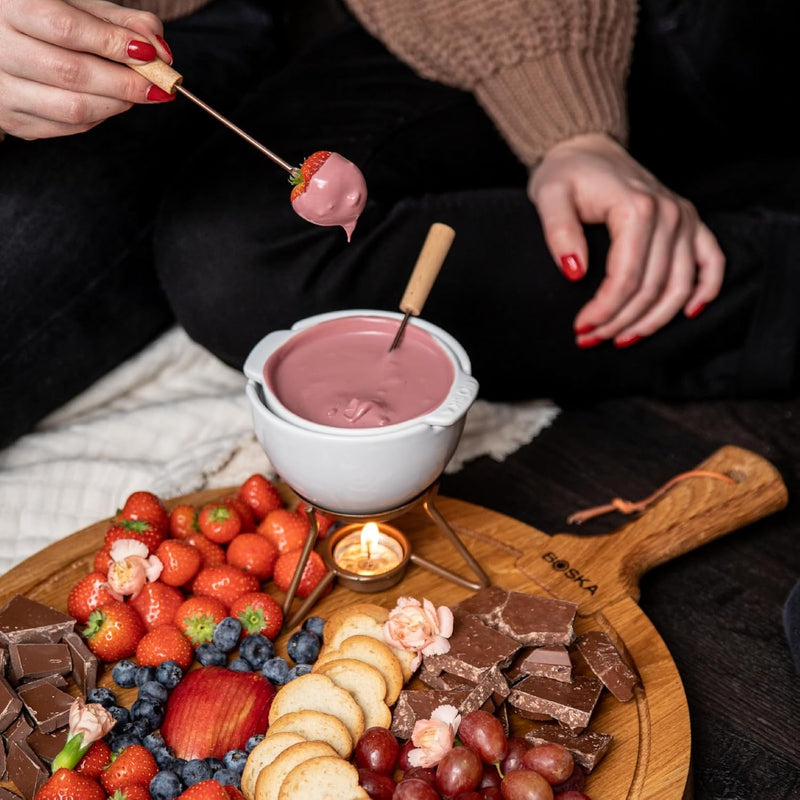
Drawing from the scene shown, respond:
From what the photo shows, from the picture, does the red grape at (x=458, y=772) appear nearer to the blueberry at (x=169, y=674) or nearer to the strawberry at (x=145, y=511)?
the blueberry at (x=169, y=674)

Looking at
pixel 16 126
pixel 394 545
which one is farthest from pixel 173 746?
pixel 16 126

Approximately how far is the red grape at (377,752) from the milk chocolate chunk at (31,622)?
0.35m

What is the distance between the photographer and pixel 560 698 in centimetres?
98

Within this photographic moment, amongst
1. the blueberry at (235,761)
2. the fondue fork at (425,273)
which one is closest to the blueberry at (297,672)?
the blueberry at (235,761)

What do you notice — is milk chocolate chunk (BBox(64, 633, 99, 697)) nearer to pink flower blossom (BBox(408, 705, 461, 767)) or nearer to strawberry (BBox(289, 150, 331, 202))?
pink flower blossom (BBox(408, 705, 461, 767))

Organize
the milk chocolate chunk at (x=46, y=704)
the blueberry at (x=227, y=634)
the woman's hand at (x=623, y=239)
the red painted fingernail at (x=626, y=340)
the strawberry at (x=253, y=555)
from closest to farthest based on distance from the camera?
the milk chocolate chunk at (x=46, y=704)
the blueberry at (x=227, y=634)
the strawberry at (x=253, y=555)
the woman's hand at (x=623, y=239)
the red painted fingernail at (x=626, y=340)

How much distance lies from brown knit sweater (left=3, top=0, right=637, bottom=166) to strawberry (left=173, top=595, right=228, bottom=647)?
2.86 ft

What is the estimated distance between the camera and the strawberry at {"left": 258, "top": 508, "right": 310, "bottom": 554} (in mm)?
1205

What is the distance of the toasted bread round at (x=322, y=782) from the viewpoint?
868 millimetres

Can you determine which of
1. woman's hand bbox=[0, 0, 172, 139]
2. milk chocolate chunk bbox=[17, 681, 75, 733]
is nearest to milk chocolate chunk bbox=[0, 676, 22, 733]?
milk chocolate chunk bbox=[17, 681, 75, 733]

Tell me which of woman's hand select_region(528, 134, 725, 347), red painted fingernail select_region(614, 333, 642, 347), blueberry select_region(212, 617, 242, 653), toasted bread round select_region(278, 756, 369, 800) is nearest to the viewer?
toasted bread round select_region(278, 756, 369, 800)

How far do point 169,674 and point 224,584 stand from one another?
0.44ft

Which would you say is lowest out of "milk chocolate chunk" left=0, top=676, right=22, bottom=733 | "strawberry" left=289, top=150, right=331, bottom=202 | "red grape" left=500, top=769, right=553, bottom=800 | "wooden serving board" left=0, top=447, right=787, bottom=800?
"wooden serving board" left=0, top=447, right=787, bottom=800

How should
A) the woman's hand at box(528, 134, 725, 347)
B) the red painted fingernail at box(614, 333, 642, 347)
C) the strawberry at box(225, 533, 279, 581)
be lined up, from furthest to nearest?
the red painted fingernail at box(614, 333, 642, 347) < the woman's hand at box(528, 134, 725, 347) < the strawberry at box(225, 533, 279, 581)
